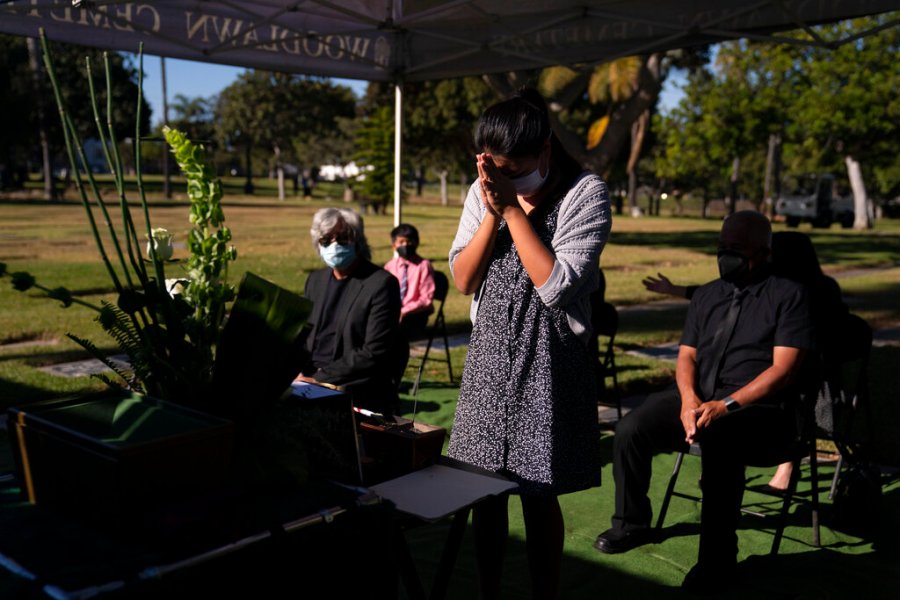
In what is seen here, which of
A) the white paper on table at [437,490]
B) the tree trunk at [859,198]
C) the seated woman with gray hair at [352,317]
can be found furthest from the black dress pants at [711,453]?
the tree trunk at [859,198]

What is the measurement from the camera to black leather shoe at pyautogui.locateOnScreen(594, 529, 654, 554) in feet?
12.7

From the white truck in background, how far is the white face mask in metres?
41.1

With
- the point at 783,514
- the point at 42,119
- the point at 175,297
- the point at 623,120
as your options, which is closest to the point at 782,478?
the point at 783,514

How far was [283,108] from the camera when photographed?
63.6 m

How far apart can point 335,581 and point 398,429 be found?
1.98 ft

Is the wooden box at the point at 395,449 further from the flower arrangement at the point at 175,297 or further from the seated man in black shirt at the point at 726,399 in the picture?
the seated man in black shirt at the point at 726,399

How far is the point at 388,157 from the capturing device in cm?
4209

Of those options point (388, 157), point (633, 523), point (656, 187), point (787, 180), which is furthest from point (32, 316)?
point (656, 187)

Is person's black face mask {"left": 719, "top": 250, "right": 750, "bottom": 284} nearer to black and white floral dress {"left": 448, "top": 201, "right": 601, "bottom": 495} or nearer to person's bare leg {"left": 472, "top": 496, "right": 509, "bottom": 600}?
black and white floral dress {"left": 448, "top": 201, "right": 601, "bottom": 495}

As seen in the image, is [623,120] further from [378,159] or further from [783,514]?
[378,159]

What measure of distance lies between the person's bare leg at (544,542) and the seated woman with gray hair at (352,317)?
1.78 metres

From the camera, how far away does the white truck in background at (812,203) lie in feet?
134

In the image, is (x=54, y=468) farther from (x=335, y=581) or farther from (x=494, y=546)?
(x=494, y=546)

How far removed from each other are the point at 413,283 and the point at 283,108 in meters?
59.7
